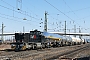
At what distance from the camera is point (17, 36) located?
33406 mm

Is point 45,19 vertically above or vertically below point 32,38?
above

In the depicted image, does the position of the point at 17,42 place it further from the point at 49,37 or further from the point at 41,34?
the point at 49,37

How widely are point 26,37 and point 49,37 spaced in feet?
27.2

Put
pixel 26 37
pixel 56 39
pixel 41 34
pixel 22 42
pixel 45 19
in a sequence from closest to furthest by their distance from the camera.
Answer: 1. pixel 22 42
2. pixel 26 37
3. pixel 41 34
4. pixel 56 39
5. pixel 45 19

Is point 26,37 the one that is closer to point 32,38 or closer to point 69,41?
point 32,38

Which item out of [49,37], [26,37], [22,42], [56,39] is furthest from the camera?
[56,39]

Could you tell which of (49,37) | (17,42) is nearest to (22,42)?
(17,42)

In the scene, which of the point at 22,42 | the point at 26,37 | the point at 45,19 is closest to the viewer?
the point at 22,42

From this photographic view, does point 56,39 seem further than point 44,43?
Yes

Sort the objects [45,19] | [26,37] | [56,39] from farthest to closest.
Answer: [45,19]
[56,39]
[26,37]

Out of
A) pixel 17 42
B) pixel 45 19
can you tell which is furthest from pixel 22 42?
pixel 45 19

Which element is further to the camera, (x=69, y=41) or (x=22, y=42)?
(x=69, y=41)

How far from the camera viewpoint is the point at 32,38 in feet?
119

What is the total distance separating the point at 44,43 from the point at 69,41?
82.8 feet
